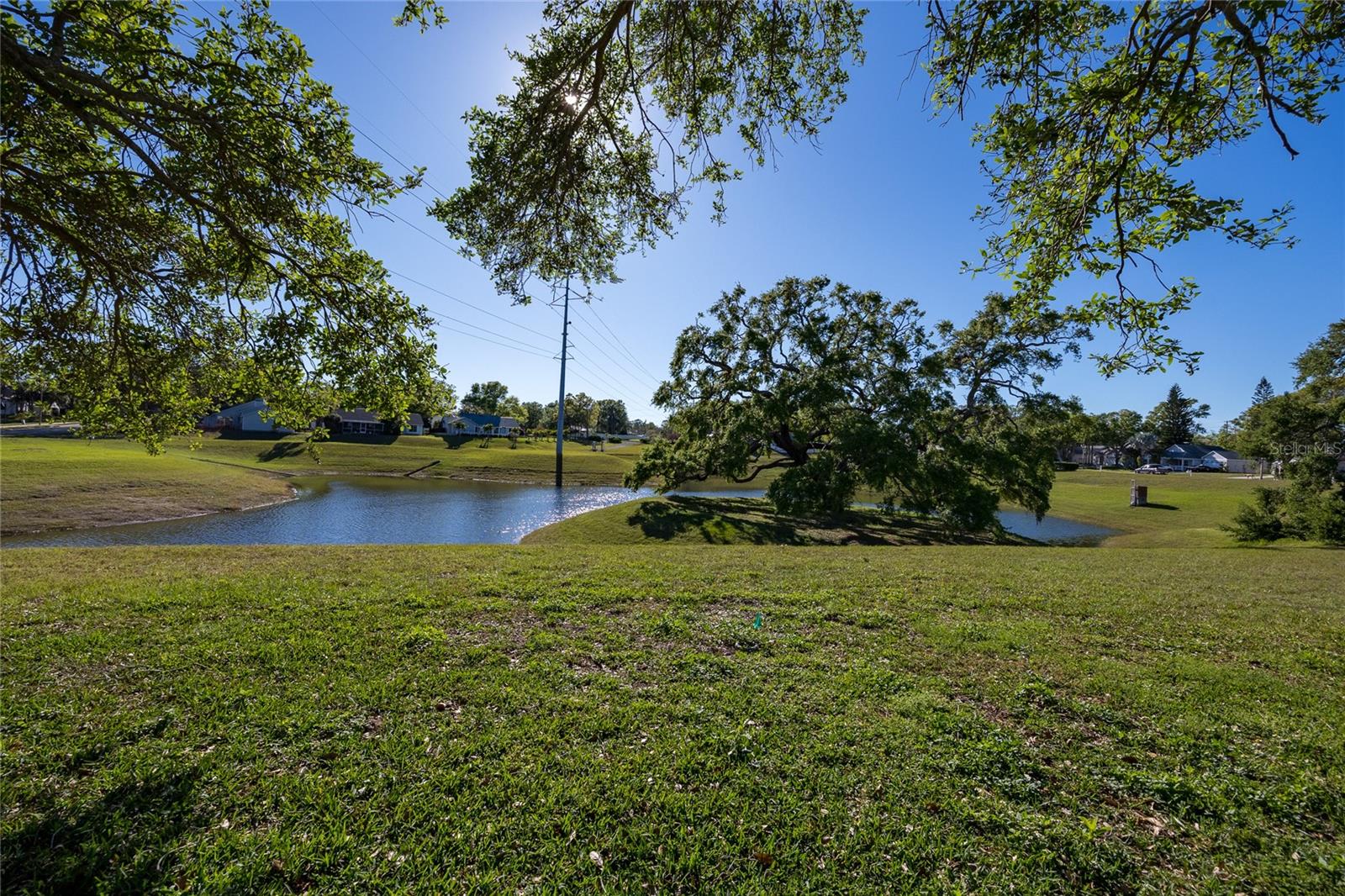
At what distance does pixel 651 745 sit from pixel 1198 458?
4920 inches

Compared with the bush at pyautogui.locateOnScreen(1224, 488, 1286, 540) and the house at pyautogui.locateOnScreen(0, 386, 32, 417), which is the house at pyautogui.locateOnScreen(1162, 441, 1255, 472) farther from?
the house at pyautogui.locateOnScreen(0, 386, 32, 417)

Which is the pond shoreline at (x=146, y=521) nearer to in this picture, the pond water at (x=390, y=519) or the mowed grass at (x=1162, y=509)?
the pond water at (x=390, y=519)

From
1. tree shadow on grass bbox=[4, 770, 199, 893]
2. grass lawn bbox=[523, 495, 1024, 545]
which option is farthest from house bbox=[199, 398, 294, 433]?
tree shadow on grass bbox=[4, 770, 199, 893]

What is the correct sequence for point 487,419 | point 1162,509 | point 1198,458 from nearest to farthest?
1. point 1162,509
2. point 1198,458
3. point 487,419

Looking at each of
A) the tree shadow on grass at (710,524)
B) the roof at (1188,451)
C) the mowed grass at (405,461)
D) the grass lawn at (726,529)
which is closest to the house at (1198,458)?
the roof at (1188,451)

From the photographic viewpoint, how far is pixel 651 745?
3.91m

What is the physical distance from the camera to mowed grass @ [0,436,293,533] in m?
18.7

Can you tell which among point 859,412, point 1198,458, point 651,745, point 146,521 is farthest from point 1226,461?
point 146,521

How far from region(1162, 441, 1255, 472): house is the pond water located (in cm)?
8670

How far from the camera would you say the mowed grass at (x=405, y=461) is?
4319 centimetres

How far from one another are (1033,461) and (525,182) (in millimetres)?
24178

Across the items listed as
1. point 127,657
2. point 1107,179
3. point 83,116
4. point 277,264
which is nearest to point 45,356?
point 277,264

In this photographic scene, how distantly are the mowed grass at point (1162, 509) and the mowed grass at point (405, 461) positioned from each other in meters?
33.1

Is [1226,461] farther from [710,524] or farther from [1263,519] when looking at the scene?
[710,524]
